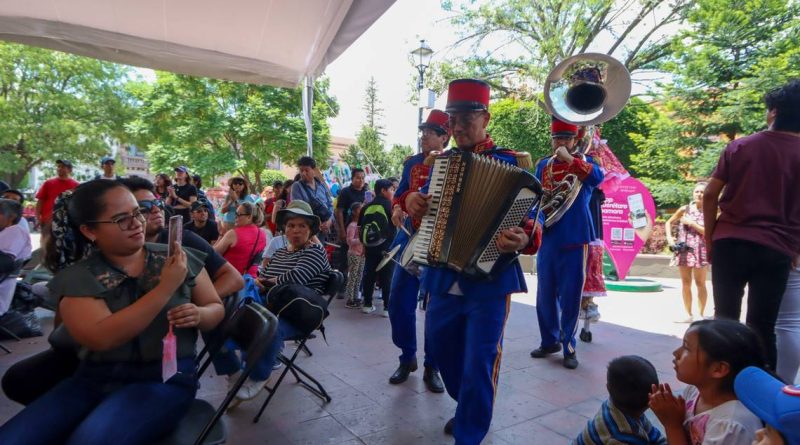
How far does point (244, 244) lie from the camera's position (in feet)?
14.9

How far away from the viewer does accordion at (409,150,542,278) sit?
226cm

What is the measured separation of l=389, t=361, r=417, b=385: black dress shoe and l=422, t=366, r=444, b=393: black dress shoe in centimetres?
12

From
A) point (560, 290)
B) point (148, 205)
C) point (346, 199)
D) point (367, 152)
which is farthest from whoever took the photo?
point (367, 152)

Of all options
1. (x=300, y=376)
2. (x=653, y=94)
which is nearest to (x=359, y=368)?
(x=300, y=376)

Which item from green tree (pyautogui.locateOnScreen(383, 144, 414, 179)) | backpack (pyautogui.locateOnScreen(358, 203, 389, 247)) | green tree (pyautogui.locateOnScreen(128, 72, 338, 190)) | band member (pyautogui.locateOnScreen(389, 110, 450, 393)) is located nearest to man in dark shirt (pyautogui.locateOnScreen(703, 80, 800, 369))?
band member (pyautogui.locateOnScreen(389, 110, 450, 393))

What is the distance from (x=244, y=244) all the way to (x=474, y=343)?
2845mm

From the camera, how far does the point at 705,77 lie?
13.9 meters

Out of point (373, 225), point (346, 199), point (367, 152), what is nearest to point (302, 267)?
point (373, 225)

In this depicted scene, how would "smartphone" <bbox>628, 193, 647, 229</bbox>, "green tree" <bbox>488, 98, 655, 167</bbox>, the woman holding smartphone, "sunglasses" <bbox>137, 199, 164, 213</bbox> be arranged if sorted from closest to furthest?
"sunglasses" <bbox>137, 199, 164, 213</bbox> → the woman holding smartphone → "smartphone" <bbox>628, 193, 647, 229</bbox> → "green tree" <bbox>488, 98, 655, 167</bbox>

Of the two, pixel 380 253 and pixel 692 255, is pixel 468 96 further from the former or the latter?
pixel 692 255

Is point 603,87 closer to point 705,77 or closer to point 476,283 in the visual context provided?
point 476,283

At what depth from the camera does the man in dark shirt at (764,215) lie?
8.55 ft

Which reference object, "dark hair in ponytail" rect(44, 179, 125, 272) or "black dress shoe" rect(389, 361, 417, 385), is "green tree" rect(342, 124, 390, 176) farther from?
"dark hair in ponytail" rect(44, 179, 125, 272)

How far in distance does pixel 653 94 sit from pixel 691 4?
3.14 m
